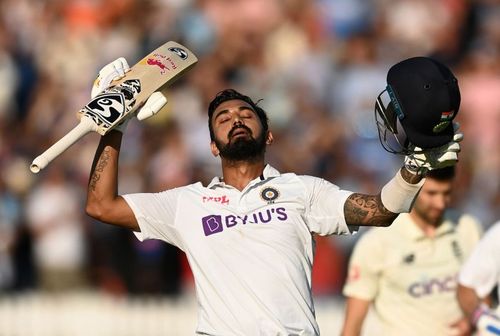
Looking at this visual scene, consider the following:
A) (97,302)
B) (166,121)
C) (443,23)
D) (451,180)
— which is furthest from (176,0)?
(451,180)

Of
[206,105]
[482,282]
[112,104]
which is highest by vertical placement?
[206,105]

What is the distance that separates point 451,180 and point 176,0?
663 centimetres

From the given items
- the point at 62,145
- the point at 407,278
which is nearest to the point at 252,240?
the point at 62,145

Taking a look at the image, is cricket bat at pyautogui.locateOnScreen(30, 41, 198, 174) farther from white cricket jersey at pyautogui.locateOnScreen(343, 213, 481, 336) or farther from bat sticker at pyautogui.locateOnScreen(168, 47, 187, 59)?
white cricket jersey at pyautogui.locateOnScreen(343, 213, 481, 336)

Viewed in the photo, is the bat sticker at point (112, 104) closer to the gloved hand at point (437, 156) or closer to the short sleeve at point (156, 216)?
the short sleeve at point (156, 216)

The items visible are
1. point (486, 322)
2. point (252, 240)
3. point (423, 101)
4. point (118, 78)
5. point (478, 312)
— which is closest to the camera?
point (423, 101)

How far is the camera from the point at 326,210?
6383 millimetres

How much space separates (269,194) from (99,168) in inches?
35.6

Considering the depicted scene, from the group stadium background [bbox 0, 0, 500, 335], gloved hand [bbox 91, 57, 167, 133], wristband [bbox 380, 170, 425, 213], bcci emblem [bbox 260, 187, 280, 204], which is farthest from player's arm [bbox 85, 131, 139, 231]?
stadium background [bbox 0, 0, 500, 335]

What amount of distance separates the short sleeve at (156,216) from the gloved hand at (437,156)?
137 cm

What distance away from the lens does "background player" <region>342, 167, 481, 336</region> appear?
8.22 m

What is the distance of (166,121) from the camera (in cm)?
1294

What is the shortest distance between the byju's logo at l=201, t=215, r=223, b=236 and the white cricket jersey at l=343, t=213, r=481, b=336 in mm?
2002

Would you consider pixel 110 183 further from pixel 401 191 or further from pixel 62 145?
pixel 401 191
